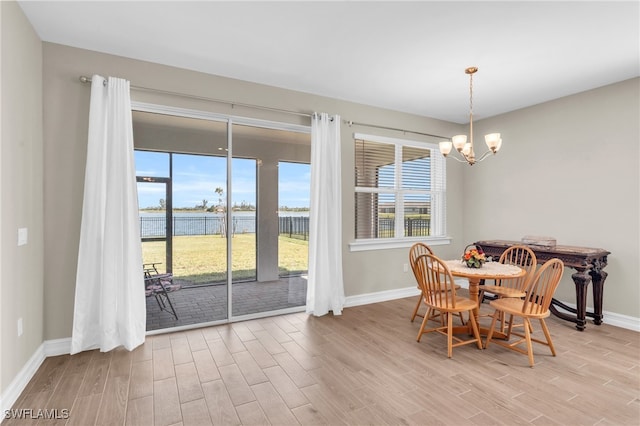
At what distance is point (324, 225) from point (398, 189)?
5.11ft

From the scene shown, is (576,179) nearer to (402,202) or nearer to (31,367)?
(402,202)

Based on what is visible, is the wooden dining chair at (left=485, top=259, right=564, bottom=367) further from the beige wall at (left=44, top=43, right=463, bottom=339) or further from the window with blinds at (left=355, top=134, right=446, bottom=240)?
the beige wall at (left=44, top=43, right=463, bottom=339)

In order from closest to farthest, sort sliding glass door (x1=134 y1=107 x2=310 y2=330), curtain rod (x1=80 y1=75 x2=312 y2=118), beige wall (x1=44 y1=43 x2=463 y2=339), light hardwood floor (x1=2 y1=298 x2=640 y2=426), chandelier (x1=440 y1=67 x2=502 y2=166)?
1. light hardwood floor (x1=2 y1=298 x2=640 y2=426)
2. beige wall (x1=44 y1=43 x2=463 y2=339)
3. chandelier (x1=440 y1=67 x2=502 y2=166)
4. curtain rod (x1=80 y1=75 x2=312 y2=118)
5. sliding glass door (x1=134 y1=107 x2=310 y2=330)

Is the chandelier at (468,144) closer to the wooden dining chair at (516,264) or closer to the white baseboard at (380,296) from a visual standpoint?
the wooden dining chair at (516,264)

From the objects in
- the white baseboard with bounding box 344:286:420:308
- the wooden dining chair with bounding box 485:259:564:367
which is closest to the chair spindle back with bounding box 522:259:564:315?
the wooden dining chair with bounding box 485:259:564:367

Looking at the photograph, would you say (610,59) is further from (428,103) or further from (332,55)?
(332,55)

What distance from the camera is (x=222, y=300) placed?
3801 millimetres

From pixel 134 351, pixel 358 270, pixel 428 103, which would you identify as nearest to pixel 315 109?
pixel 428 103

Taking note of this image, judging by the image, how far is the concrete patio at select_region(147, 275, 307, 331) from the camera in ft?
11.6

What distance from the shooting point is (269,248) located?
13.3 feet

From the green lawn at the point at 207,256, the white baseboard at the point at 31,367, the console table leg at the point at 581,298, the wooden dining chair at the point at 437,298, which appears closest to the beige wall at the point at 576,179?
the console table leg at the point at 581,298

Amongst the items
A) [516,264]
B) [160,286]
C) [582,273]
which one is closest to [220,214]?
[160,286]

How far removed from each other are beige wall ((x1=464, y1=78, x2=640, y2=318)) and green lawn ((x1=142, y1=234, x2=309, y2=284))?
3.54 m

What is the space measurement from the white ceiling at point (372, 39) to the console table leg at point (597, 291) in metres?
2.25
